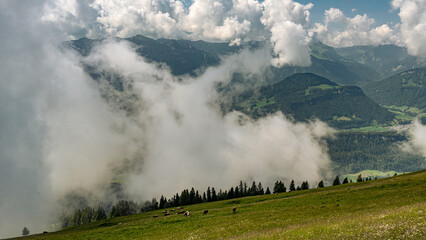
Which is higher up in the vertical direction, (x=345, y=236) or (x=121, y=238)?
(x=345, y=236)

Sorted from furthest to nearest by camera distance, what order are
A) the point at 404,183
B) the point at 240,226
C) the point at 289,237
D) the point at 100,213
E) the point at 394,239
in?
the point at 100,213
the point at 404,183
the point at 240,226
the point at 289,237
the point at 394,239

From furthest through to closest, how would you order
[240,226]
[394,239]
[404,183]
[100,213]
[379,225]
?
[100,213] < [404,183] < [240,226] < [379,225] < [394,239]

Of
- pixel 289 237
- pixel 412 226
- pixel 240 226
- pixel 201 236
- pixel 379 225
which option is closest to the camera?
pixel 412 226

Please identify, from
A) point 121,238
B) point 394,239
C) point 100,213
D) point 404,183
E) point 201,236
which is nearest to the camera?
point 394,239

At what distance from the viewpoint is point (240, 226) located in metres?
36.7

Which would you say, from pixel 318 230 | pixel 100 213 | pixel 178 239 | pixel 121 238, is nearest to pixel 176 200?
pixel 100 213

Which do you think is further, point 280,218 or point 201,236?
point 280,218

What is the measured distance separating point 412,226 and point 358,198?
102 feet

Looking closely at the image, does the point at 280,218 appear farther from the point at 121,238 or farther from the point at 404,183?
the point at 404,183

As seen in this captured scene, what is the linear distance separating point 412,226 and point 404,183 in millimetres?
44625

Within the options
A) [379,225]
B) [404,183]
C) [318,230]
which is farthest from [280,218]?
[404,183]

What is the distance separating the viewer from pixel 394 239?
17031 mm

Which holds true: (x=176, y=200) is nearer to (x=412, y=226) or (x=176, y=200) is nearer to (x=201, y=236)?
(x=201, y=236)

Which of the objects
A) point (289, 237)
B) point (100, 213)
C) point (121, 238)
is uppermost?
point (289, 237)
